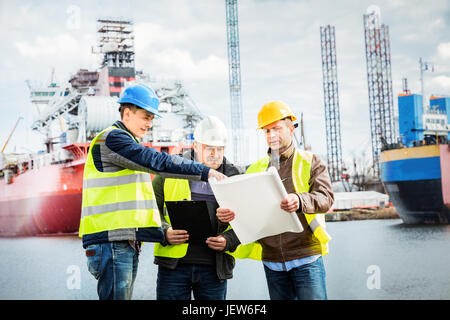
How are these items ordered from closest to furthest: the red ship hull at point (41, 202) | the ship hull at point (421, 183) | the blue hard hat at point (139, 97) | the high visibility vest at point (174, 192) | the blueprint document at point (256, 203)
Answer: the blueprint document at point (256, 203) < the blue hard hat at point (139, 97) < the high visibility vest at point (174, 192) < the red ship hull at point (41, 202) < the ship hull at point (421, 183)

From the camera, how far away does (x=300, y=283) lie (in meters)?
2.45

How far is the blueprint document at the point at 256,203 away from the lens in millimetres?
2256

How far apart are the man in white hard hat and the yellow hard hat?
233 millimetres

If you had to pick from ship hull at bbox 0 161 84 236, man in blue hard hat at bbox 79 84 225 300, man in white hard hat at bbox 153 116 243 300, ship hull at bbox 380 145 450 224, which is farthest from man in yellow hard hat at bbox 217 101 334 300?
ship hull at bbox 380 145 450 224

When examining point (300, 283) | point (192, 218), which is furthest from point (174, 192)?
point (300, 283)

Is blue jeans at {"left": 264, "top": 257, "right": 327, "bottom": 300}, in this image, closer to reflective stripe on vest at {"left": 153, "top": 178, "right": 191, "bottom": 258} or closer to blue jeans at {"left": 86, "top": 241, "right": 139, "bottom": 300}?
reflective stripe on vest at {"left": 153, "top": 178, "right": 191, "bottom": 258}

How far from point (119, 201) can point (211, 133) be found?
650mm

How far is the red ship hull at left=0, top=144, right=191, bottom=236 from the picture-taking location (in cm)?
1141

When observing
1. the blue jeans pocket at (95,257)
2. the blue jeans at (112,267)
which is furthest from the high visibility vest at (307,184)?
the blue jeans pocket at (95,257)

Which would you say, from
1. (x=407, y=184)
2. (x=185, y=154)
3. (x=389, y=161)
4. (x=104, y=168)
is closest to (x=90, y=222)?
(x=104, y=168)

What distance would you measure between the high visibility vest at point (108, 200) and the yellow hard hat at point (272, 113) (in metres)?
0.82

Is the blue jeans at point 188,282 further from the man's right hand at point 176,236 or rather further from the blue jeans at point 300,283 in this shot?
the blue jeans at point 300,283

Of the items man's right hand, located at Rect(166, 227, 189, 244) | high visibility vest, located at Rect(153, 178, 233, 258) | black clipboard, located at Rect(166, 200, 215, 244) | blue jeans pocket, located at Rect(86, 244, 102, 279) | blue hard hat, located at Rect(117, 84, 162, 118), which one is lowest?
blue jeans pocket, located at Rect(86, 244, 102, 279)

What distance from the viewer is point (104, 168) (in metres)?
2.40
